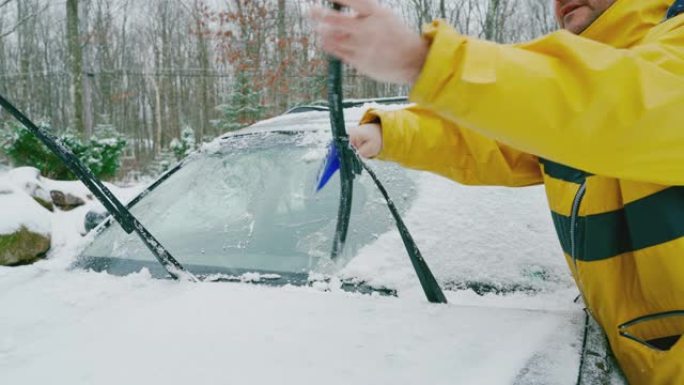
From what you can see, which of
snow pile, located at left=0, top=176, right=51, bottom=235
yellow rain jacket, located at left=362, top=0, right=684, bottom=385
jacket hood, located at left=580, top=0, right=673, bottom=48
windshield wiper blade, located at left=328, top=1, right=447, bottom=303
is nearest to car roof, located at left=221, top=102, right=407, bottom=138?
windshield wiper blade, located at left=328, top=1, right=447, bottom=303

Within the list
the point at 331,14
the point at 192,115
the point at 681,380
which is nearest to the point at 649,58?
the point at 331,14

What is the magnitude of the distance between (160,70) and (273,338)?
98.5ft

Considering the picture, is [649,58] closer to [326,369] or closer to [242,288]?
[326,369]

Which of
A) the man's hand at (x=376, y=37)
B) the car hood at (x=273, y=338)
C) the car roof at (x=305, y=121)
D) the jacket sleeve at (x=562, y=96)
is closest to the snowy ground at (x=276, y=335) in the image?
the car hood at (x=273, y=338)

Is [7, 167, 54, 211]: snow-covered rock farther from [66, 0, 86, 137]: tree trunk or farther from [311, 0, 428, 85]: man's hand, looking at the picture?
[311, 0, 428, 85]: man's hand

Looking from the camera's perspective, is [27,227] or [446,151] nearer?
[446,151]

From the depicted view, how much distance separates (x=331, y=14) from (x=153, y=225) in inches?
64.3

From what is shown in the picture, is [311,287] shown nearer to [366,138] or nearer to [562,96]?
[366,138]

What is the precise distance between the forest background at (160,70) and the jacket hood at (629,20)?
154 inches

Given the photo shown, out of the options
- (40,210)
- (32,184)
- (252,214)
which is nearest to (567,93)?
(252,214)

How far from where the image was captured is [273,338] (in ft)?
4.01

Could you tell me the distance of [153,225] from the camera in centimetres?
222

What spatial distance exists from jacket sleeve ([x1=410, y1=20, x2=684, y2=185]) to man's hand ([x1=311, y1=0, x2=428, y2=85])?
3 cm

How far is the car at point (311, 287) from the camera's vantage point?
3.66 feet
